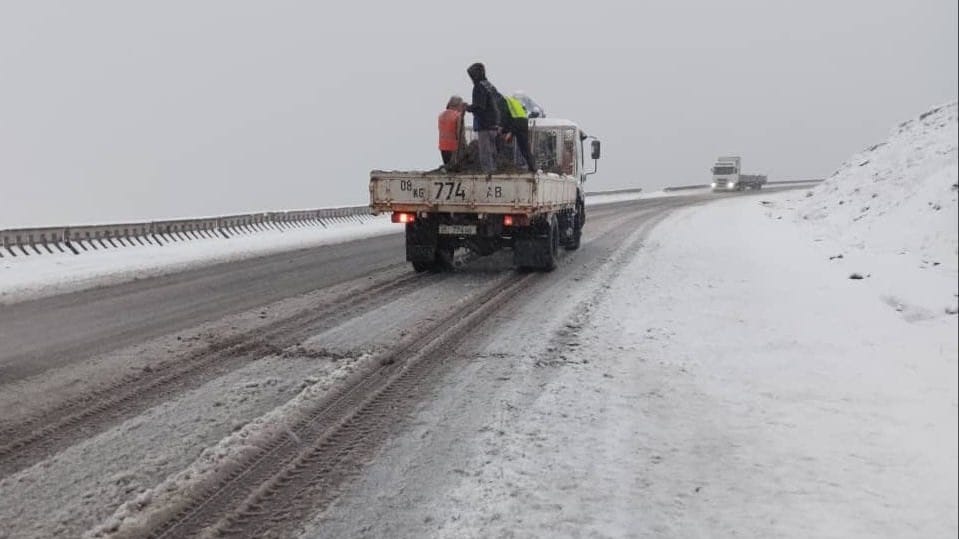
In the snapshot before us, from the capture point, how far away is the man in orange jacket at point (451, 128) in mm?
11484

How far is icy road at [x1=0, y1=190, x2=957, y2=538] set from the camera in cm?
254

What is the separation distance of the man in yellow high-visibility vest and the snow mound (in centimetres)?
1037

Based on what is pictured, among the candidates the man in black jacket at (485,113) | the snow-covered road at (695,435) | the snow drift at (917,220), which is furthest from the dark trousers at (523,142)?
the snow drift at (917,220)

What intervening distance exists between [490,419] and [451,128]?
7683 mm

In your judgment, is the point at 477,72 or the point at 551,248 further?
the point at 551,248

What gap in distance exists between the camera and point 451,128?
11680 millimetres

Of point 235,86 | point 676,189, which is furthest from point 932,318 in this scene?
point 235,86

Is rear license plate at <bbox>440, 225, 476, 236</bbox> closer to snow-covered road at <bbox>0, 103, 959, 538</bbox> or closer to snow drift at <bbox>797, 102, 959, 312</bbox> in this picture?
snow-covered road at <bbox>0, 103, 959, 538</bbox>

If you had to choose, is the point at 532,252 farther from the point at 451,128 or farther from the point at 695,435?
the point at 695,435

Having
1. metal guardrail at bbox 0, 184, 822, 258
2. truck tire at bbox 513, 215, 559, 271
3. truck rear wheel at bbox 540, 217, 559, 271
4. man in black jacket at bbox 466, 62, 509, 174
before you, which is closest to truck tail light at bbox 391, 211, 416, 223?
man in black jacket at bbox 466, 62, 509, 174

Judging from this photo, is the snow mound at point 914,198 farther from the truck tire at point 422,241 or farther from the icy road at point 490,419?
the truck tire at point 422,241

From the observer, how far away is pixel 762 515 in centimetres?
312

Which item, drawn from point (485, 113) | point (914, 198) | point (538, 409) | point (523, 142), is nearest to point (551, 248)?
point (523, 142)

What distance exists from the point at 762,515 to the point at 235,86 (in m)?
104
